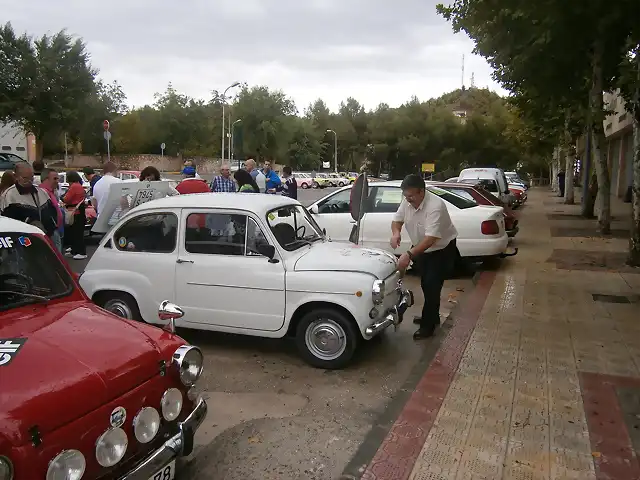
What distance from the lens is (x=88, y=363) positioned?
9.49 ft

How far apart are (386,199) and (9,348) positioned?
26.8 feet

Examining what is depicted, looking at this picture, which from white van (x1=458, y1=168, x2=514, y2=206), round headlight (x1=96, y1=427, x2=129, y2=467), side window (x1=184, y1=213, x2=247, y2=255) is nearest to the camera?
round headlight (x1=96, y1=427, x2=129, y2=467)

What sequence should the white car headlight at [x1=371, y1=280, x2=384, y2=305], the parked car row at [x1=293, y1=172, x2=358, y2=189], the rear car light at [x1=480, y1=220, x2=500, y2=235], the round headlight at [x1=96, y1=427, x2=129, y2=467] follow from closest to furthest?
the round headlight at [x1=96, y1=427, x2=129, y2=467]
the white car headlight at [x1=371, y1=280, x2=384, y2=305]
the rear car light at [x1=480, y1=220, x2=500, y2=235]
the parked car row at [x1=293, y1=172, x2=358, y2=189]

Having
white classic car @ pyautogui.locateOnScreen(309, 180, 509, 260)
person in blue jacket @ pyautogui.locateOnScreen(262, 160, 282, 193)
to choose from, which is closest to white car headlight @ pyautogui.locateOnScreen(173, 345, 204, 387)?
white classic car @ pyautogui.locateOnScreen(309, 180, 509, 260)

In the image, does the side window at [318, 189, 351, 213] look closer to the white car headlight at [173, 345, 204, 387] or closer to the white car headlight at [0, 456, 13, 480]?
the white car headlight at [173, 345, 204, 387]

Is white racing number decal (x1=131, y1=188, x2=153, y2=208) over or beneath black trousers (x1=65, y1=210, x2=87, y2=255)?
over

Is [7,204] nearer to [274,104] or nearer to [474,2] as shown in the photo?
[474,2]

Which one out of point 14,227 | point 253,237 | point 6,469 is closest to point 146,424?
point 6,469

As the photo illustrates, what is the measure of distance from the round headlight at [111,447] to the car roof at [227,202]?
10.6ft

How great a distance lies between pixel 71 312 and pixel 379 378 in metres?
2.98

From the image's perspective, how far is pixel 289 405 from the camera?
4926 mm

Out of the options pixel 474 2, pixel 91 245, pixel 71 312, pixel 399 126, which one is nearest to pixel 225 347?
pixel 71 312

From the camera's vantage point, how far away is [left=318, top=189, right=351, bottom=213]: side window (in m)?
10.8

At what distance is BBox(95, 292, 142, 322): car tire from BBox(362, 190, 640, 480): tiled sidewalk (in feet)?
9.90
